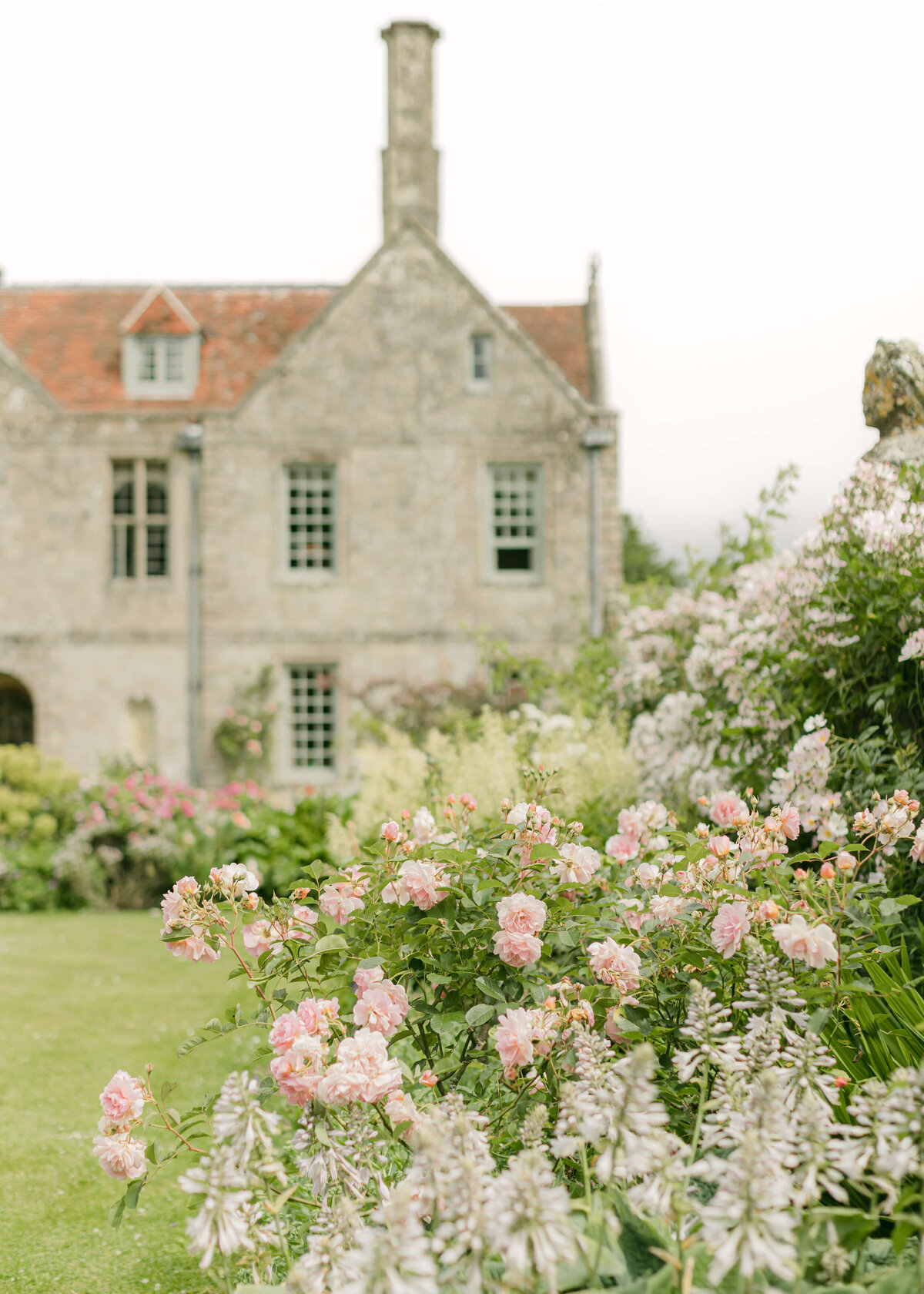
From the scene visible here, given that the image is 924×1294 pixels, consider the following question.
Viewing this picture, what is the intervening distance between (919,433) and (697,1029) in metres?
3.88

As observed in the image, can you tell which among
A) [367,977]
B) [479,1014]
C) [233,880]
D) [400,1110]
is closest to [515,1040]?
[479,1014]

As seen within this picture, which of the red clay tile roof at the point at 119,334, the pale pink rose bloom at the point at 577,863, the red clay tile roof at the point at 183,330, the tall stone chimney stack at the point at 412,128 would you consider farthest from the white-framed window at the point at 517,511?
the pale pink rose bloom at the point at 577,863

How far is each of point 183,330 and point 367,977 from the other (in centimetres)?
1730

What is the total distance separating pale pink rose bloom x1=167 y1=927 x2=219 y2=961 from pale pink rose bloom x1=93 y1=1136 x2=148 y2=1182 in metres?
0.45

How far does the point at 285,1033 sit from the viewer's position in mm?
2482

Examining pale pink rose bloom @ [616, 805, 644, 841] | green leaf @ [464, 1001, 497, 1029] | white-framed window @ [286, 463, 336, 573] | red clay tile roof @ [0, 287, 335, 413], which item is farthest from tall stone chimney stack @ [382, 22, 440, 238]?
green leaf @ [464, 1001, 497, 1029]

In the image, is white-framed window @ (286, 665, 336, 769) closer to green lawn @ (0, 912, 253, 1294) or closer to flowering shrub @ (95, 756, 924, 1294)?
green lawn @ (0, 912, 253, 1294)

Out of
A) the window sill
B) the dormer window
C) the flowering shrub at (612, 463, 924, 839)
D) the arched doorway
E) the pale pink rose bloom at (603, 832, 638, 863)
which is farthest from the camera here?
the arched doorway

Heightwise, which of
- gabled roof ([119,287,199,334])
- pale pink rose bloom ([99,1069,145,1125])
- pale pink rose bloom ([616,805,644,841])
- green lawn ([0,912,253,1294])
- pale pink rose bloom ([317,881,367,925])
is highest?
gabled roof ([119,287,199,334])

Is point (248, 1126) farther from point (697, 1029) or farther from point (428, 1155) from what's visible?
point (697, 1029)

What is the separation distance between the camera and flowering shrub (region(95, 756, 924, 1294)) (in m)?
1.86

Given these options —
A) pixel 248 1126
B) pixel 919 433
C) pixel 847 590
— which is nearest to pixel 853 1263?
pixel 248 1126

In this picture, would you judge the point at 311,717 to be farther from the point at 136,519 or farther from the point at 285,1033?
the point at 285,1033

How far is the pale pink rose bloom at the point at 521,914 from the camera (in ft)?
8.82
